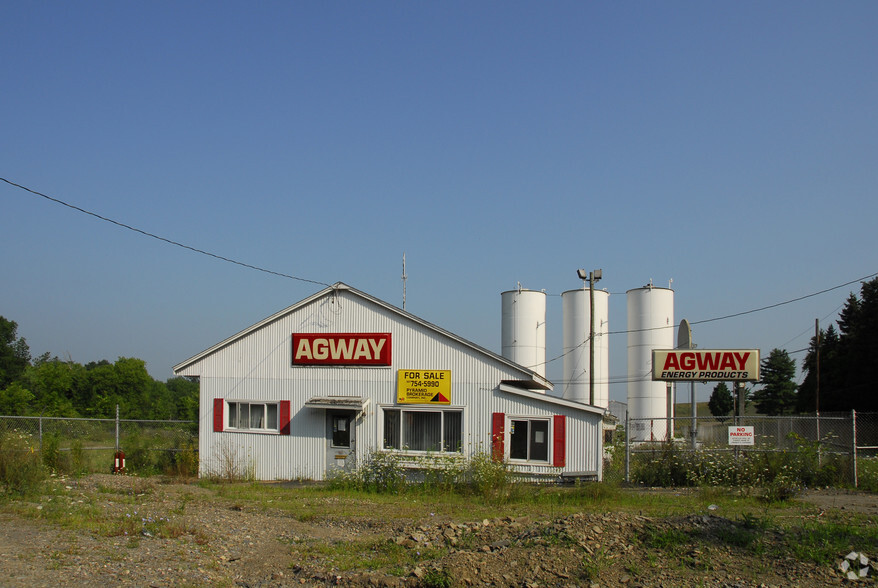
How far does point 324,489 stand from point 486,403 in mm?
4802

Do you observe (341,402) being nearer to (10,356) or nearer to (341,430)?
(341,430)

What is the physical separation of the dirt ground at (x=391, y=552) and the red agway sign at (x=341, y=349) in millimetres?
7756

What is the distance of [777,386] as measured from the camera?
240 feet

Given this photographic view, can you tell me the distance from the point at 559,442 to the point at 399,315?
569 cm

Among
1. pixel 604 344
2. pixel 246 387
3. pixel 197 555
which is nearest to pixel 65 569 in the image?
pixel 197 555

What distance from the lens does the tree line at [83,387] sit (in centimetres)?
5546

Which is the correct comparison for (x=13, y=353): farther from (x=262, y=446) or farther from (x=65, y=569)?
(x=65, y=569)

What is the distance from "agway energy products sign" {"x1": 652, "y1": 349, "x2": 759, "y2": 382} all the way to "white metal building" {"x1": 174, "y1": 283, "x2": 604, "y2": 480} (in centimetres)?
494

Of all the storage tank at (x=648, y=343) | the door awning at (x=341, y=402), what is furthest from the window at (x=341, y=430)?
the storage tank at (x=648, y=343)

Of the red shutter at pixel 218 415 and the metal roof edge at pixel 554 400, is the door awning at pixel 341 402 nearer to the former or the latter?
the red shutter at pixel 218 415

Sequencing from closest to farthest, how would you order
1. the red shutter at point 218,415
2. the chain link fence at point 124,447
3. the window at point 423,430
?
1. the window at point 423,430
2. the chain link fence at point 124,447
3. the red shutter at point 218,415

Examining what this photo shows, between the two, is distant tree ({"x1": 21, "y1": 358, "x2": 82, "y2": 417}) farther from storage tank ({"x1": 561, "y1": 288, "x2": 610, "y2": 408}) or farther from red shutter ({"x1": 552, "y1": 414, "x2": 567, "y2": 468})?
red shutter ({"x1": 552, "y1": 414, "x2": 567, "y2": 468})

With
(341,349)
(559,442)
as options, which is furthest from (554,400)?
(341,349)

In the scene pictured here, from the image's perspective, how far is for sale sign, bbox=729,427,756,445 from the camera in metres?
18.4
